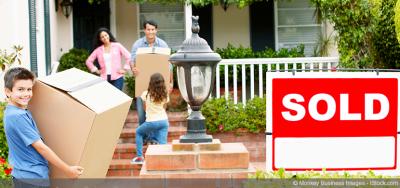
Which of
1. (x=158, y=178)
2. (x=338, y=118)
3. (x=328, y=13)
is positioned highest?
(x=328, y=13)

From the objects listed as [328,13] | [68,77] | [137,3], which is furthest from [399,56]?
[68,77]

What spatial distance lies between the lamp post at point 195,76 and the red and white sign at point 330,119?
0.66 metres

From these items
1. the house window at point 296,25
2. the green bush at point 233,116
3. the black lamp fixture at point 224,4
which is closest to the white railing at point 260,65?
the green bush at point 233,116

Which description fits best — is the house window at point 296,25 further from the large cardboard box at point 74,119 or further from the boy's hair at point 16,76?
the boy's hair at point 16,76

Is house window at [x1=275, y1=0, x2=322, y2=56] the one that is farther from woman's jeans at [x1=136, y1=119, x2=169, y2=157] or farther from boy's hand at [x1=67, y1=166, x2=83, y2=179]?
boy's hand at [x1=67, y1=166, x2=83, y2=179]

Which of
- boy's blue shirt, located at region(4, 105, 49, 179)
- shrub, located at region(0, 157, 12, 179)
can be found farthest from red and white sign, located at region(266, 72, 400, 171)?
shrub, located at region(0, 157, 12, 179)

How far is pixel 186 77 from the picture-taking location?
4398mm

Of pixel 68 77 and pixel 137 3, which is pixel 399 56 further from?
pixel 68 77

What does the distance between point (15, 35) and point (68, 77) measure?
179 inches

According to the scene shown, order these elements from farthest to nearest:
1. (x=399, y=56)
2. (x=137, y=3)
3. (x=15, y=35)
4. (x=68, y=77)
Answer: (x=137, y=3) → (x=399, y=56) → (x=15, y=35) → (x=68, y=77)

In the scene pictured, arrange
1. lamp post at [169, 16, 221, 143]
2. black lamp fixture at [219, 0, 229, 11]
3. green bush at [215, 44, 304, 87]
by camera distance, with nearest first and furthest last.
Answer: lamp post at [169, 16, 221, 143]
black lamp fixture at [219, 0, 229, 11]
green bush at [215, 44, 304, 87]

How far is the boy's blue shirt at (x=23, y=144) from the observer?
446 cm

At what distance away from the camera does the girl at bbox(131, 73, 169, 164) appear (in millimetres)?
8656

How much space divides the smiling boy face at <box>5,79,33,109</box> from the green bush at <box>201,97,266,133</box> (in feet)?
19.4
